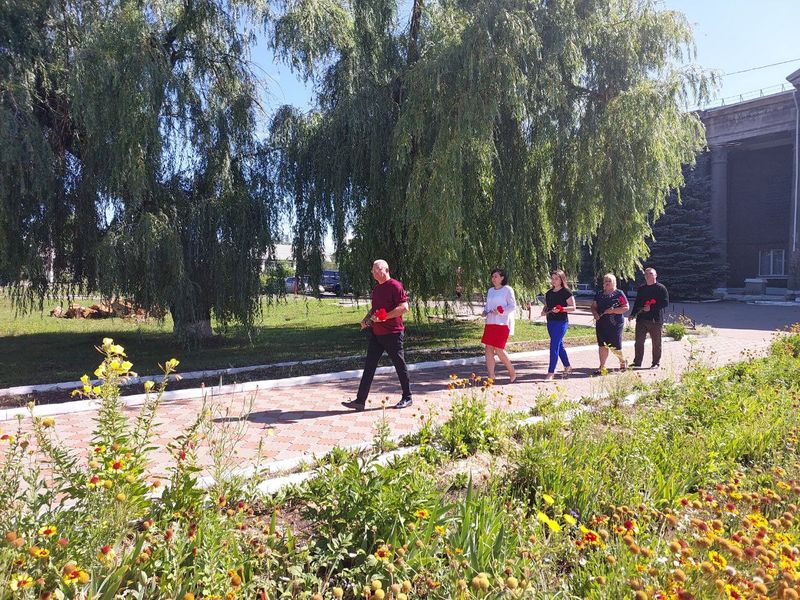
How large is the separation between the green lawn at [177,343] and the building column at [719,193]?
79.5ft

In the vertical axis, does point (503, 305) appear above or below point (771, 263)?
below

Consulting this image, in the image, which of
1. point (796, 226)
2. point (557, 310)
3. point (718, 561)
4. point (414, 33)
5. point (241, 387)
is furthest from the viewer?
point (796, 226)

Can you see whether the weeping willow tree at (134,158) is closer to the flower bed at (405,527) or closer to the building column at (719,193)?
the flower bed at (405,527)

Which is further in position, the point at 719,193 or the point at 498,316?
the point at 719,193

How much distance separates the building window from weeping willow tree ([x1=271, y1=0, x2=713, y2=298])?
1161 inches

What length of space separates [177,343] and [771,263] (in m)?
36.6

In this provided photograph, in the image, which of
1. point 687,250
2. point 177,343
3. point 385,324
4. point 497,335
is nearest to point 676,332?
point 497,335

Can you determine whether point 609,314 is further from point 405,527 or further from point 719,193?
point 719,193

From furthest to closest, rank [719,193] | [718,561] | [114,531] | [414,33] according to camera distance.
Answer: [719,193] < [414,33] < [114,531] < [718,561]

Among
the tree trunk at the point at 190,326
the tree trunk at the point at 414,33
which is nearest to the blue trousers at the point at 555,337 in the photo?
the tree trunk at the point at 190,326

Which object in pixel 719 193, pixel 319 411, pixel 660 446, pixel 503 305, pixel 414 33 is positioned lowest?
pixel 319 411

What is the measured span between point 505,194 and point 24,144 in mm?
7899

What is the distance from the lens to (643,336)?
368 inches

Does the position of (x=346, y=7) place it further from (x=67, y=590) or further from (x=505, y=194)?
(x=67, y=590)
